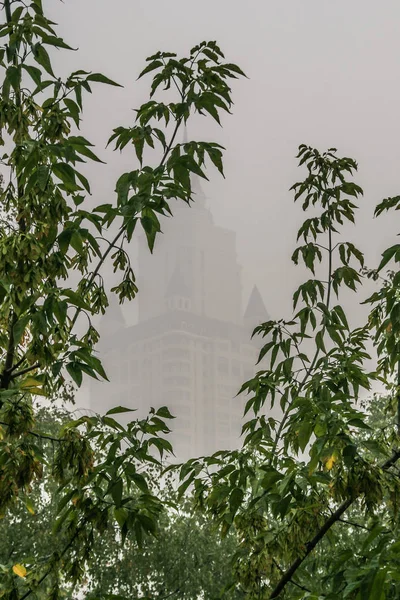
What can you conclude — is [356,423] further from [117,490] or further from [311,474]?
[117,490]

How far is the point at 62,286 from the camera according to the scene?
94.7 inches

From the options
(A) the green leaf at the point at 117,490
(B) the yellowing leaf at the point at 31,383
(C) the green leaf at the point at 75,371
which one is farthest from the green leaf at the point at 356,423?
(B) the yellowing leaf at the point at 31,383

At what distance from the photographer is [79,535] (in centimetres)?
230

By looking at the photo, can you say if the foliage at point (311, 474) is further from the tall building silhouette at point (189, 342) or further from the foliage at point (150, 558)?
the tall building silhouette at point (189, 342)

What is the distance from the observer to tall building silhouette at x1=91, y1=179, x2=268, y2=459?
12081 cm

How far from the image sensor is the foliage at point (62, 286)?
2.13m

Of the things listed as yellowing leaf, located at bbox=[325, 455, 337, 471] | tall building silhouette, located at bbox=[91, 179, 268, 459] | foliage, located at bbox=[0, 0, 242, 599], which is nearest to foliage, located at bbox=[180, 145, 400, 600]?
yellowing leaf, located at bbox=[325, 455, 337, 471]

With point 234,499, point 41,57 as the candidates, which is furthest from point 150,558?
point 41,57

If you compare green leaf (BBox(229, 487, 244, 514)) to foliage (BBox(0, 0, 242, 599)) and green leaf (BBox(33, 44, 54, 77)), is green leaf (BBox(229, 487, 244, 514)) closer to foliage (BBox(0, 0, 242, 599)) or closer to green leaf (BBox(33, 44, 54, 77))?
foliage (BBox(0, 0, 242, 599))

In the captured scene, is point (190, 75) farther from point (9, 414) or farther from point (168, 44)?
point (168, 44)

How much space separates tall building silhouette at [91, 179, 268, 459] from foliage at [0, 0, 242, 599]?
107762 mm

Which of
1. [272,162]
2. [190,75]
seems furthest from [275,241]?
[190,75]

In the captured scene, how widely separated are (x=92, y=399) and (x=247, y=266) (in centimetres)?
Result: 3707

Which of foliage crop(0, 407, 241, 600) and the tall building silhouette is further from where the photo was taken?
the tall building silhouette
